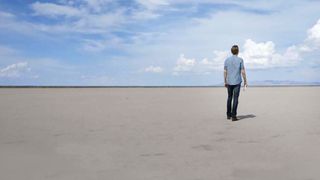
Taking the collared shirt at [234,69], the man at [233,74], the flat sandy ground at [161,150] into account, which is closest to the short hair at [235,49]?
the man at [233,74]

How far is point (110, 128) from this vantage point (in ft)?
29.4

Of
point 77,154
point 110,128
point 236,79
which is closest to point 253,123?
point 236,79

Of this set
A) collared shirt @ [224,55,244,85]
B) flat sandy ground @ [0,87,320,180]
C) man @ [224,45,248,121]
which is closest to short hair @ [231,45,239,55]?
man @ [224,45,248,121]

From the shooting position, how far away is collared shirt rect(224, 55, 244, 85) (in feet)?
34.8

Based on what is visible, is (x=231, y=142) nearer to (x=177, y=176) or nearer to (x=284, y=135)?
(x=284, y=135)

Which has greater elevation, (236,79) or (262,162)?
(236,79)

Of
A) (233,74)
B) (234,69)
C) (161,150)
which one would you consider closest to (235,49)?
(234,69)

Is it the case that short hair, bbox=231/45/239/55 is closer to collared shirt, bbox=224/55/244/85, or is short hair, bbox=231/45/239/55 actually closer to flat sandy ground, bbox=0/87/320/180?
collared shirt, bbox=224/55/244/85

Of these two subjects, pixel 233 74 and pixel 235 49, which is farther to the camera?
pixel 235 49

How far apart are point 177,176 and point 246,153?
175cm

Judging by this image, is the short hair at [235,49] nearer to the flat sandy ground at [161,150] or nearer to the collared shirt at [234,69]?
the collared shirt at [234,69]

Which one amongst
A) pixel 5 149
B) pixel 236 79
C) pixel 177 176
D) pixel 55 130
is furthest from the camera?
pixel 236 79

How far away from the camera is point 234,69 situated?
1064 centimetres

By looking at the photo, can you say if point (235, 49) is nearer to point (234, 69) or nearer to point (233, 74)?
point (234, 69)
